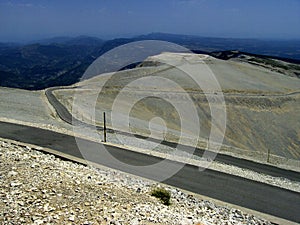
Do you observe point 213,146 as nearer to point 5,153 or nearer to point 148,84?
point 5,153

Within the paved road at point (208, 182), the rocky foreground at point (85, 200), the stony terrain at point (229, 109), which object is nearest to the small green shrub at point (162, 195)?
the rocky foreground at point (85, 200)

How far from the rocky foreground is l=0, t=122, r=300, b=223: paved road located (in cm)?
126

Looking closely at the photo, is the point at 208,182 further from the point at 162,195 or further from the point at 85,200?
the point at 85,200

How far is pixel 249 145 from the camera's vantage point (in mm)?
46312

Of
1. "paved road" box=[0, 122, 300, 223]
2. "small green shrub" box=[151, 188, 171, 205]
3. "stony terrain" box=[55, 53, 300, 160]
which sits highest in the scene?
"small green shrub" box=[151, 188, 171, 205]

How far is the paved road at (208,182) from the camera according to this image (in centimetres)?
1427

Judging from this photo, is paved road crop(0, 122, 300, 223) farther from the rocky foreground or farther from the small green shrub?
the small green shrub

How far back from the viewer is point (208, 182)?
1636 cm

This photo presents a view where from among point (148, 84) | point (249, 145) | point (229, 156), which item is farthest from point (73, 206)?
point (148, 84)

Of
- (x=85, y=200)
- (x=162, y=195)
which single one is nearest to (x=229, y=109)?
(x=162, y=195)

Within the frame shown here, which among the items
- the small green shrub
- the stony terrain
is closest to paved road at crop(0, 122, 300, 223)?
the small green shrub

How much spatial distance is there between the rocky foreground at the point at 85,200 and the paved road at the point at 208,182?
1257 millimetres

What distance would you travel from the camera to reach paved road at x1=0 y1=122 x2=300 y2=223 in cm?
1427

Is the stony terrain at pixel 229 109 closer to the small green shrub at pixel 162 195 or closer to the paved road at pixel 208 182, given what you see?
the paved road at pixel 208 182
